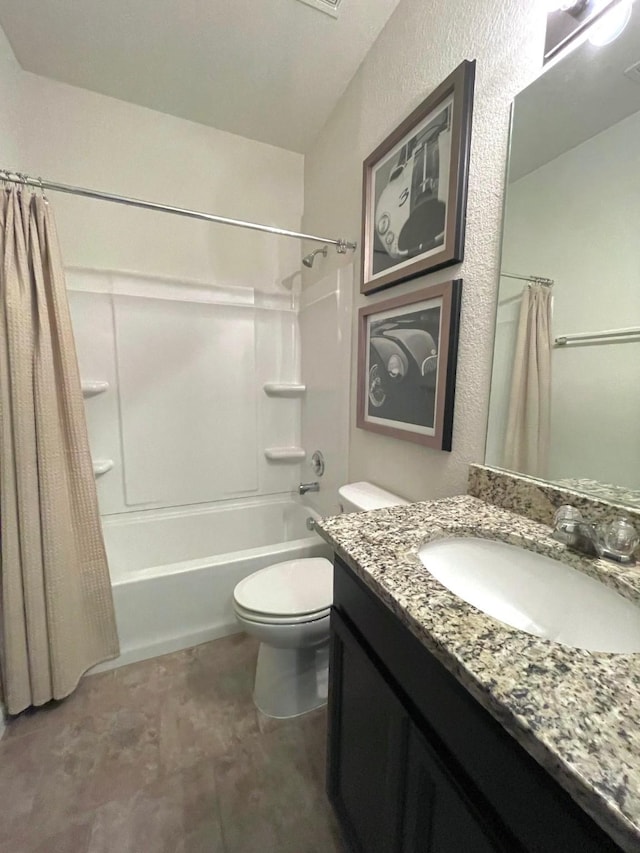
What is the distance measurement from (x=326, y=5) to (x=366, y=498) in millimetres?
1862

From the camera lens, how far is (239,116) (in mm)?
1840

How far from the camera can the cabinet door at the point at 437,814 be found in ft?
1.46

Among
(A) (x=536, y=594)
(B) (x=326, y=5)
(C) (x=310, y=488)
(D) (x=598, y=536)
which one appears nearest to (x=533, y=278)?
(D) (x=598, y=536)

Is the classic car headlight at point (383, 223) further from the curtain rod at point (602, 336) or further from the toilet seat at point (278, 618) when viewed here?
the toilet seat at point (278, 618)

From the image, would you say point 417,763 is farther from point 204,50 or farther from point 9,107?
point 9,107

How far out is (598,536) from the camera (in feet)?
2.30

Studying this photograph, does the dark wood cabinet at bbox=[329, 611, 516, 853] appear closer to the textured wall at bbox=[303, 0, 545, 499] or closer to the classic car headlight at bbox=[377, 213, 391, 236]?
the textured wall at bbox=[303, 0, 545, 499]

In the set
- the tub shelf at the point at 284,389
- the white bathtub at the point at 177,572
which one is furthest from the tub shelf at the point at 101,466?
the tub shelf at the point at 284,389

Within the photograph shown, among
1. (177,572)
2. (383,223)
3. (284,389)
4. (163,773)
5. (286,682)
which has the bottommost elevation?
(163,773)

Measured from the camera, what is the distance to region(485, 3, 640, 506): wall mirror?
732mm

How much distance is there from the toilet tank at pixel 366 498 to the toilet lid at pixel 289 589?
29cm

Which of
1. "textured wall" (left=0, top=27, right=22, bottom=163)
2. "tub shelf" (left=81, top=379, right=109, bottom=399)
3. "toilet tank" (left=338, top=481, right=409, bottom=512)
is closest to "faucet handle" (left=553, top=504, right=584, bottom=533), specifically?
"toilet tank" (left=338, top=481, right=409, bottom=512)

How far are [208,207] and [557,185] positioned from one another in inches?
71.8

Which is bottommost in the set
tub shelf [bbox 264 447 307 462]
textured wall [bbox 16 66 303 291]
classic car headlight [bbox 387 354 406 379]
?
tub shelf [bbox 264 447 307 462]
